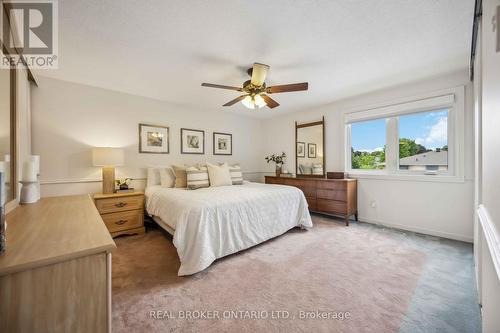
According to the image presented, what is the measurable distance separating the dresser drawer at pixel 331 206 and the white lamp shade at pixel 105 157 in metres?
3.45

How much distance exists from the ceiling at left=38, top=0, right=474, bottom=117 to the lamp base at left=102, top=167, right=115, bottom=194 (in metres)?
1.32

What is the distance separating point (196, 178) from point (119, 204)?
3.78 ft

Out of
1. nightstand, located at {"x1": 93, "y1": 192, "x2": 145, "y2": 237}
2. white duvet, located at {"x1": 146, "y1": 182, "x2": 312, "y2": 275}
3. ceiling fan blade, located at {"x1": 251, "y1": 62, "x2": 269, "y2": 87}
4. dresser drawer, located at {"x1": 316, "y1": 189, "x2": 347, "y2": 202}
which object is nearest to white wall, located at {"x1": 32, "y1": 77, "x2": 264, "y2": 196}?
nightstand, located at {"x1": 93, "y1": 192, "x2": 145, "y2": 237}

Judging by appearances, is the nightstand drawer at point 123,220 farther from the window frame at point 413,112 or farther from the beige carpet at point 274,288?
the window frame at point 413,112

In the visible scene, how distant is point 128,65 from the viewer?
249 cm

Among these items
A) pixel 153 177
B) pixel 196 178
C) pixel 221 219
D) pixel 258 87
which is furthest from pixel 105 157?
pixel 258 87

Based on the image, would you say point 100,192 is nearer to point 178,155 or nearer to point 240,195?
point 178,155

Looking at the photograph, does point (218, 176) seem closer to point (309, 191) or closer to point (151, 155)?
point (151, 155)

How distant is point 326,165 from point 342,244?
1873 millimetres

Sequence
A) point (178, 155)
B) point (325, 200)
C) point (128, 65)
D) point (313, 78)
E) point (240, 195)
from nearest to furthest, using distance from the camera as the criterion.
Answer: point (128, 65) → point (240, 195) → point (313, 78) → point (325, 200) → point (178, 155)

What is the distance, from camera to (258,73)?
228 cm

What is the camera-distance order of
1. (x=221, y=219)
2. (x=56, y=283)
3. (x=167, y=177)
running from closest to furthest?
(x=56, y=283), (x=221, y=219), (x=167, y=177)

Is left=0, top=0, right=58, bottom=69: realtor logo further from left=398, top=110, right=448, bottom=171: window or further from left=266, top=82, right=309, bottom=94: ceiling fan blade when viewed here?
left=398, top=110, right=448, bottom=171: window

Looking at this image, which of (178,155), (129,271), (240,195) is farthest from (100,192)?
(240,195)
